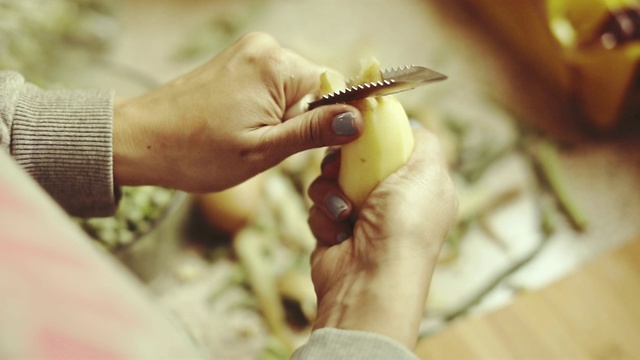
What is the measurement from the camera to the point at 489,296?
1187mm

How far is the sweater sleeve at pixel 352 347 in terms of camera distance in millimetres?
586

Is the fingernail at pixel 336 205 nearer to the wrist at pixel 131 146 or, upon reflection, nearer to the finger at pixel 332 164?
the finger at pixel 332 164

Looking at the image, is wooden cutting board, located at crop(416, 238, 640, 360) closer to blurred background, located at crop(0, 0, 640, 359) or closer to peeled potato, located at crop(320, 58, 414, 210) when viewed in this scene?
blurred background, located at crop(0, 0, 640, 359)

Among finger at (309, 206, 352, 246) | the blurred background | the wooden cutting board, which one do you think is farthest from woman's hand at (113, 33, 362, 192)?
the wooden cutting board

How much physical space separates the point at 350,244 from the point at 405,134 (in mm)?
150

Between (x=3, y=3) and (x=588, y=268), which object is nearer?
(x=588, y=268)

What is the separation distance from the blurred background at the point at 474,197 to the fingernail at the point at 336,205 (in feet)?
1.01

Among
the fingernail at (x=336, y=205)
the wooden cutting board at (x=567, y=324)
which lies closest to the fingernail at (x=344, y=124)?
the fingernail at (x=336, y=205)

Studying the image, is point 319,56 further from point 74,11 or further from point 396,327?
point 396,327

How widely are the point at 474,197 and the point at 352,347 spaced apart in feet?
2.42

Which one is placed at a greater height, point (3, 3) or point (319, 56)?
point (3, 3)

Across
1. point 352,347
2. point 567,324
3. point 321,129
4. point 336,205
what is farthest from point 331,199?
point 567,324

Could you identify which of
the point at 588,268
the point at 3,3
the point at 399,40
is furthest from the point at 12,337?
the point at 399,40

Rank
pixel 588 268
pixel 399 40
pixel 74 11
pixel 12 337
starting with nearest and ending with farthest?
pixel 12 337
pixel 588 268
pixel 74 11
pixel 399 40
